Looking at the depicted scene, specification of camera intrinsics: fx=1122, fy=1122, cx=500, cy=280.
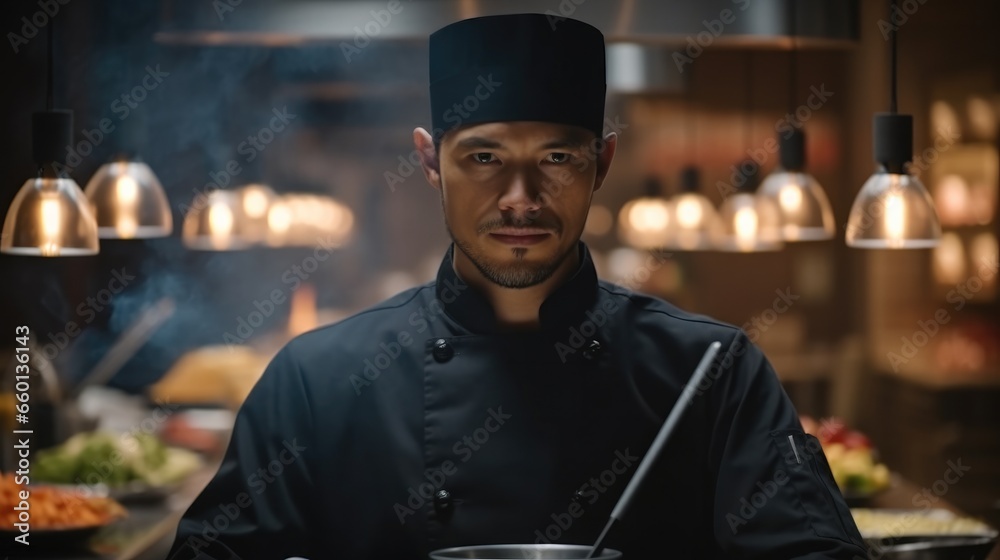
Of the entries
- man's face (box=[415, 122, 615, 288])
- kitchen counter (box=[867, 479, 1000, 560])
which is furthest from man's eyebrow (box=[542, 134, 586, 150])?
kitchen counter (box=[867, 479, 1000, 560])

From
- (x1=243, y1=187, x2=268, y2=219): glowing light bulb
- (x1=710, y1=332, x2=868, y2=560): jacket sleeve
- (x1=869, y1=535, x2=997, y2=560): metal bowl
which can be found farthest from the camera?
(x1=243, y1=187, x2=268, y2=219): glowing light bulb

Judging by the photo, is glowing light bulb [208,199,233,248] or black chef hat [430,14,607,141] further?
glowing light bulb [208,199,233,248]

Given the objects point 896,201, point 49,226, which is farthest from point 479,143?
point 896,201

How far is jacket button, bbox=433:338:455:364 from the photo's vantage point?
1776mm

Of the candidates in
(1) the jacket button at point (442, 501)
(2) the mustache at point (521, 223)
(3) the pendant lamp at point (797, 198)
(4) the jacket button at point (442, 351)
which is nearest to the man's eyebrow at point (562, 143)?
(2) the mustache at point (521, 223)

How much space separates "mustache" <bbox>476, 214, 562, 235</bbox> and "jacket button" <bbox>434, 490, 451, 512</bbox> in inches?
15.5

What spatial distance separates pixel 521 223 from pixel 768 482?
0.52m

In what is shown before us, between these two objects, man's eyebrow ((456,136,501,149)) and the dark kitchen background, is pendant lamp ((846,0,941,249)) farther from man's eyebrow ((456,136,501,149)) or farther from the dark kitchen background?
the dark kitchen background

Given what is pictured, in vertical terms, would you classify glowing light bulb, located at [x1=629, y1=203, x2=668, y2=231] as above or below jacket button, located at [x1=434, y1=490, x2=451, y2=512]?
above

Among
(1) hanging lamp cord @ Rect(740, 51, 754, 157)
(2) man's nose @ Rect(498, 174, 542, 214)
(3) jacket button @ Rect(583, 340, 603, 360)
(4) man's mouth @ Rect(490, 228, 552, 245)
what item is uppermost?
(1) hanging lamp cord @ Rect(740, 51, 754, 157)

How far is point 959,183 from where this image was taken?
18.7ft

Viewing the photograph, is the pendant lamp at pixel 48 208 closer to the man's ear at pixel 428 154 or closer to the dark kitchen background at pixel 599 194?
the man's ear at pixel 428 154

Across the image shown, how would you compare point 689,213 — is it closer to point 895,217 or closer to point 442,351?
point 895,217

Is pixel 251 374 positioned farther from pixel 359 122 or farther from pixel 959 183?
pixel 959 183
